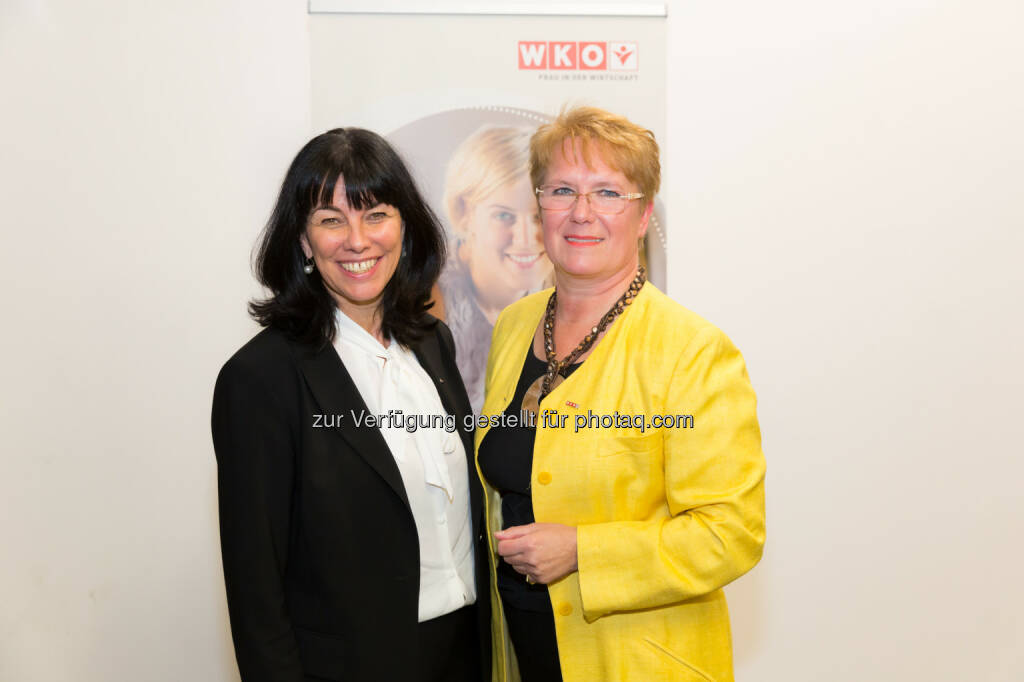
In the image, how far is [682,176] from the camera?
2754 mm

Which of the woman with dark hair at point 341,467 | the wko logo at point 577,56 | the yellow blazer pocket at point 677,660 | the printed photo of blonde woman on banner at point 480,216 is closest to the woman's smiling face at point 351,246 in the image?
the woman with dark hair at point 341,467

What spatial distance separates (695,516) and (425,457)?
0.62 meters

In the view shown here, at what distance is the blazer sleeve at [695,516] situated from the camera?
1645mm

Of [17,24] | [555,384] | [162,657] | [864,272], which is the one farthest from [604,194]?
[162,657]

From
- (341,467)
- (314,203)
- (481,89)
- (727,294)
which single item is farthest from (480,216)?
(341,467)

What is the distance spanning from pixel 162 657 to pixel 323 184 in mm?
2015

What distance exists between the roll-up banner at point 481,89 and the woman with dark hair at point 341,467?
85 cm

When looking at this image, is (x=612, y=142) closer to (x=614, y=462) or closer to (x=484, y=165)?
(x=614, y=462)

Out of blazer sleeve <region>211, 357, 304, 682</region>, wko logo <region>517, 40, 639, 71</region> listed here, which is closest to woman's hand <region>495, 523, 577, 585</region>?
blazer sleeve <region>211, 357, 304, 682</region>

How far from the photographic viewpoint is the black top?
180 centimetres

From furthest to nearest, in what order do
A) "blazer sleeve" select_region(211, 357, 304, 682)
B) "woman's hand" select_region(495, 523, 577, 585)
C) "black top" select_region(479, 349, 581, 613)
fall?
"black top" select_region(479, 349, 581, 613) → "woman's hand" select_region(495, 523, 577, 585) → "blazer sleeve" select_region(211, 357, 304, 682)

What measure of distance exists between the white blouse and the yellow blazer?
222 millimetres

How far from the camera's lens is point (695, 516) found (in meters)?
1.66

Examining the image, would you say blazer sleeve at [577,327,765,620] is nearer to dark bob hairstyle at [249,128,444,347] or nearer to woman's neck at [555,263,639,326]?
woman's neck at [555,263,639,326]
